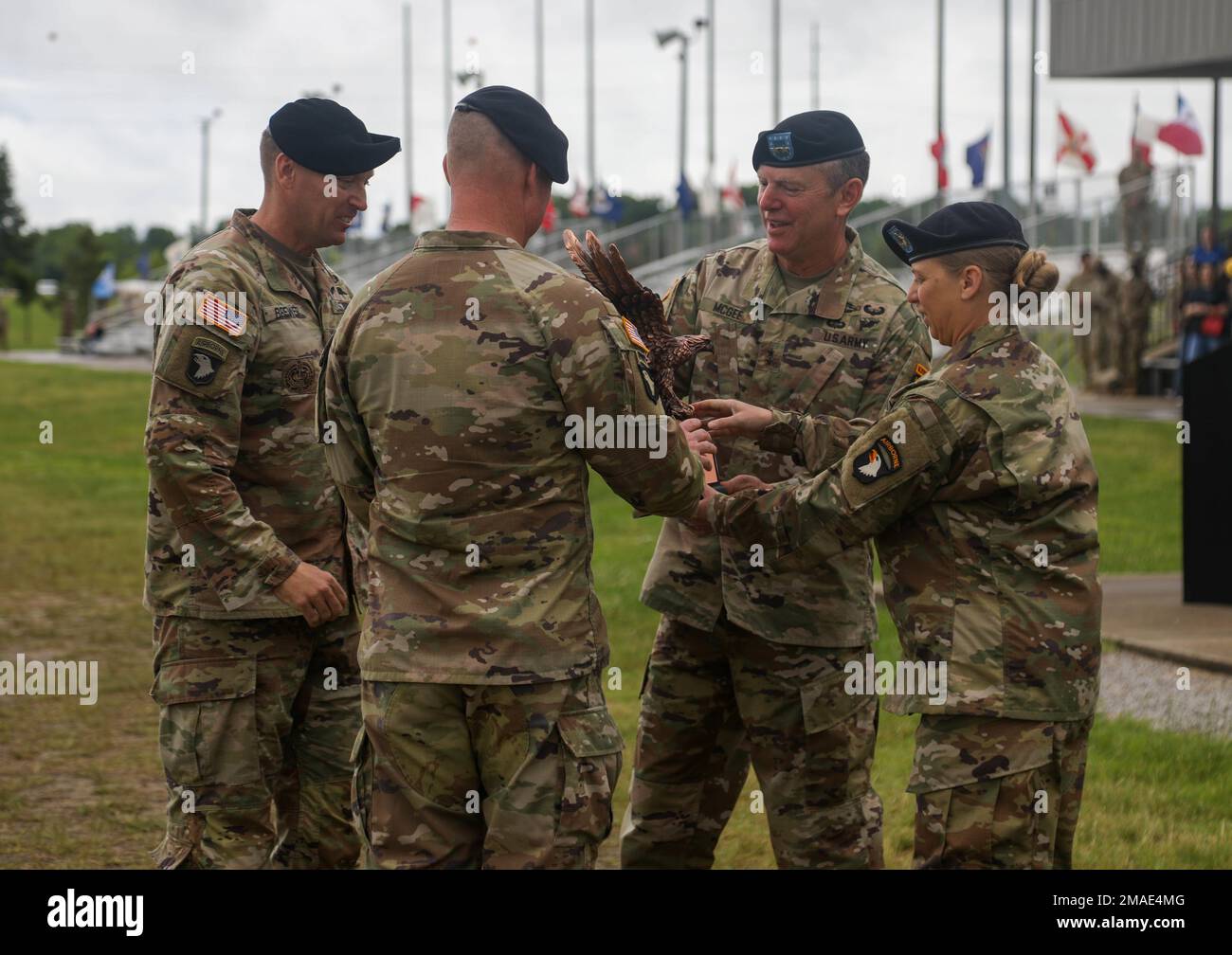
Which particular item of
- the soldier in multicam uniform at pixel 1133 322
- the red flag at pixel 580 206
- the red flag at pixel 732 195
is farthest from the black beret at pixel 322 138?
the red flag at pixel 580 206

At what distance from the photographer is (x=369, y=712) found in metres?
3.59

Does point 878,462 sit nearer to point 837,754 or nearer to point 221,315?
point 837,754

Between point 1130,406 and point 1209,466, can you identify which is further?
point 1130,406

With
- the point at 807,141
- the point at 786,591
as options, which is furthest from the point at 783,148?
the point at 786,591

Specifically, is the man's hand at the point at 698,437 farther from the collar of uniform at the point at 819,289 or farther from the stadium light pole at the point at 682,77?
the stadium light pole at the point at 682,77

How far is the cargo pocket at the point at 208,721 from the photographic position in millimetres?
4477

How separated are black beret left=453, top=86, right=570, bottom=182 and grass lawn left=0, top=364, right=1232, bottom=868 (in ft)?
10.4

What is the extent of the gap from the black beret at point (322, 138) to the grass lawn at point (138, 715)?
2.85 meters

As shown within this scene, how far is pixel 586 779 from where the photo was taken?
11.6 ft

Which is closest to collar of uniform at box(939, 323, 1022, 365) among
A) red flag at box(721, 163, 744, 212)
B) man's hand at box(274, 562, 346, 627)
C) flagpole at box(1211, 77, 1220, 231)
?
man's hand at box(274, 562, 346, 627)

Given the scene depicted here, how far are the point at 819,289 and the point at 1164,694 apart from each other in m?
4.23

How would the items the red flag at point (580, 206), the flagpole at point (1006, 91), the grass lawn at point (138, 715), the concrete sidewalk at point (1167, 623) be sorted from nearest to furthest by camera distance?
the grass lawn at point (138, 715) < the concrete sidewalk at point (1167, 623) < the flagpole at point (1006, 91) < the red flag at point (580, 206)
